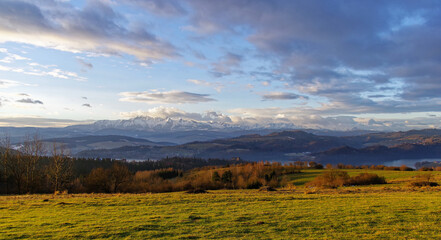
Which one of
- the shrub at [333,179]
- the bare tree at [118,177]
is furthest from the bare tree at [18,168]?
the shrub at [333,179]

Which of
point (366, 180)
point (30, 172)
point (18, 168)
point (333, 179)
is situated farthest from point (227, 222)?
point (18, 168)

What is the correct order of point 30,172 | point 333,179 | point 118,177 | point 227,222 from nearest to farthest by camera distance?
point 227,222 < point 333,179 < point 30,172 < point 118,177

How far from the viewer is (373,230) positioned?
1389 centimetres

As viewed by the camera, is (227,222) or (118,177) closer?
(227,222)

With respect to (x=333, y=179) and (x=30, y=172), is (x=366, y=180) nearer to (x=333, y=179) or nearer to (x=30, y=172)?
(x=333, y=179)

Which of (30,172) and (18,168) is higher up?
(18,168)

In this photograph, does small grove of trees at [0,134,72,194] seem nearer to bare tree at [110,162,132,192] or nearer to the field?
bare tree at [110,162,132,192]

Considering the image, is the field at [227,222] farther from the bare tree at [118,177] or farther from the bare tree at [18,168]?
the bare tree at [18,168]

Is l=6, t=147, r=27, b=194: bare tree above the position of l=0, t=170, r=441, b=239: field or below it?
below

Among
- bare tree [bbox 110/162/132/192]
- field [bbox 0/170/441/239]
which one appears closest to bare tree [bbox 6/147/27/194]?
bare tree [bbox 110/162/132/192]

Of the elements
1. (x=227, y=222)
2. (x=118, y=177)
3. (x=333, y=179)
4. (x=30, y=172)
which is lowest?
(x=118, y=177)

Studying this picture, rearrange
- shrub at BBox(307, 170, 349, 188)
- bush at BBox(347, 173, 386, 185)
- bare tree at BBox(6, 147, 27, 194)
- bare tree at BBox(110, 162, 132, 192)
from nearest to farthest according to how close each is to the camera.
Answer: bush at BBox(347, 173, 386, 185), shrub at BBox(307, 170, 349, 188), bare tree at BBox(6, 147, 27, 194), bare tree at BBox(110, 162, 132, 192)

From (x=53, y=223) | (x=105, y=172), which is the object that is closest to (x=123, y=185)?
(x=105, y=172)

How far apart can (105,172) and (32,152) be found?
16.3m
